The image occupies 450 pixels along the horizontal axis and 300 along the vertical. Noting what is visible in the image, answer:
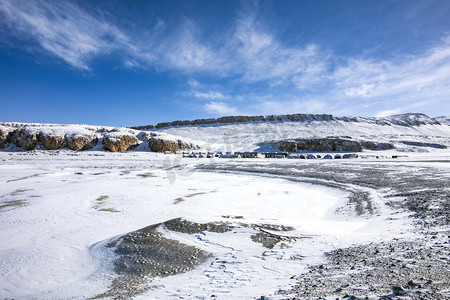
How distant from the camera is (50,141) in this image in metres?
33.7

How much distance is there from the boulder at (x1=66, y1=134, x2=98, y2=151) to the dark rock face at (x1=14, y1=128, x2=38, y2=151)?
4.36 metres

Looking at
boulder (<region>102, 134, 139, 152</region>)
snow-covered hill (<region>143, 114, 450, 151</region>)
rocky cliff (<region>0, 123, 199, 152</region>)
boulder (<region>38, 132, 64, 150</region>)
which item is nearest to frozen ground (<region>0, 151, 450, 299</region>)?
boulder (<region>102, 134, 139, 152</region>)

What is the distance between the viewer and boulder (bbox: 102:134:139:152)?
115 ft

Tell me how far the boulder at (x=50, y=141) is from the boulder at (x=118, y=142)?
6.12 meters

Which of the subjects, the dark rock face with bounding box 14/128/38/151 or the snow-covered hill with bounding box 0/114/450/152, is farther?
the snow-covered hill with bounding box 0/114/450/152

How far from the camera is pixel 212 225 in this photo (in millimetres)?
6004

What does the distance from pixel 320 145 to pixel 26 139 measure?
4858cm

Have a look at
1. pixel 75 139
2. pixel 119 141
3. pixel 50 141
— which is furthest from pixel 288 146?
pixel 50 141

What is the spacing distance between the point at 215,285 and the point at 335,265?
1.95 m

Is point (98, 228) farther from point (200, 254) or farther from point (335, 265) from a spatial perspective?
point (335, 265)

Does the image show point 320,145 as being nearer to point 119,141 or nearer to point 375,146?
point 375,146

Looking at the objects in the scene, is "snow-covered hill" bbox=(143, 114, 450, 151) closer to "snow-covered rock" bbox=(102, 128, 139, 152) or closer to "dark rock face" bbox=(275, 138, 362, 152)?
"dark rock face" bbox=(275, 138, 362, 152)

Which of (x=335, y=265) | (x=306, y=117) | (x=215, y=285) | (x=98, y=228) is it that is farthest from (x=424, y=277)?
(x=306, y=117)

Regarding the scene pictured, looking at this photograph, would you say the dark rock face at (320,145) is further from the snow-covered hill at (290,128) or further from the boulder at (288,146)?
the snow-covered hill at (290,128)
